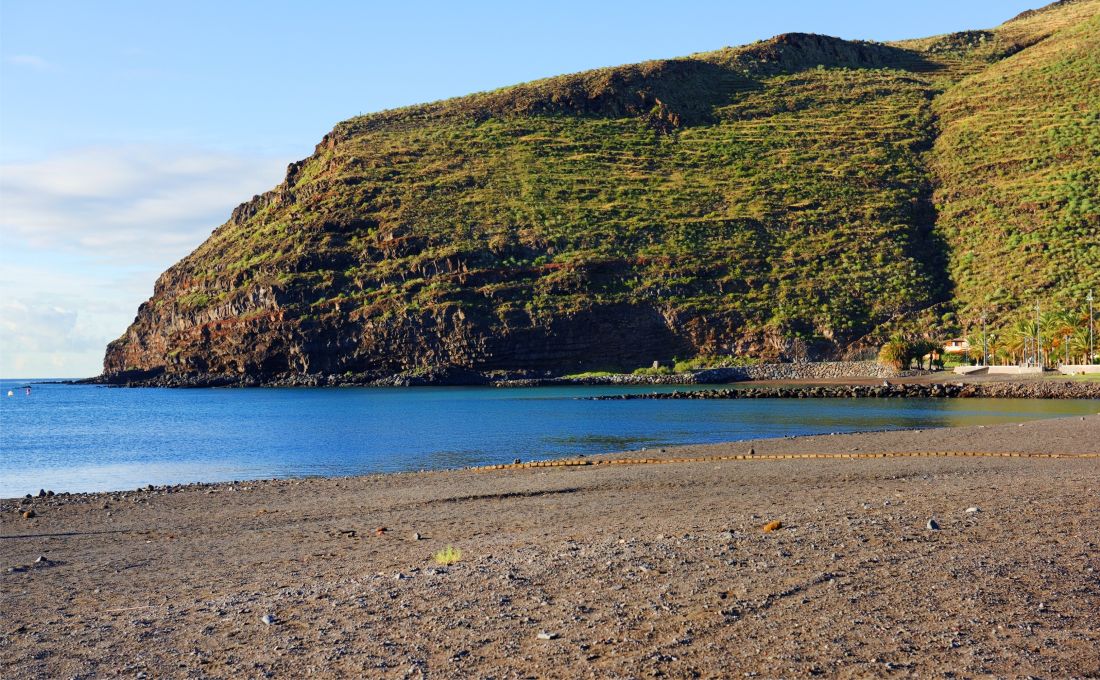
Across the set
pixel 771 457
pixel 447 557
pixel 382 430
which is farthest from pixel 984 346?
pixel 447 557

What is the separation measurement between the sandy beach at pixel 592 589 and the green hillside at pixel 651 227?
8210cm

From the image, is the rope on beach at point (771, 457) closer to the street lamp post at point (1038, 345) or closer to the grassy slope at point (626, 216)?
the street lamp post at point (1038, 345)

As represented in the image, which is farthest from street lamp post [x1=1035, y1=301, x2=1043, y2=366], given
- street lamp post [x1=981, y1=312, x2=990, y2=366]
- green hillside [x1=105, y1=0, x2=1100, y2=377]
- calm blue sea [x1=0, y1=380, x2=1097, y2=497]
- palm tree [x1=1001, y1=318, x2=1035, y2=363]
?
calm blue sea [x1=0, y1=380, x2=1097, y2=497]

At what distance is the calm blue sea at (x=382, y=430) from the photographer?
3153 centimetres

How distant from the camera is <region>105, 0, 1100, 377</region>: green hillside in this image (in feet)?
321

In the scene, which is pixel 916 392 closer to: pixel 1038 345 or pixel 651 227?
pixel 1038 345

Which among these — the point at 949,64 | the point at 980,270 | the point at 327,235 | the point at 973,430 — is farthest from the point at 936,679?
the point at 949,64

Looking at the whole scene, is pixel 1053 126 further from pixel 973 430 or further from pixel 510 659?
pixel 510 659

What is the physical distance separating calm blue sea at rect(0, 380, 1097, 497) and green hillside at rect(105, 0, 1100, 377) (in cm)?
2656

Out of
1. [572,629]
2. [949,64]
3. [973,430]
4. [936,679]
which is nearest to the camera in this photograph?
[936,679]

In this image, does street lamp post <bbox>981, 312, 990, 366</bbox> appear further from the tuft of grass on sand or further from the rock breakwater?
the tuft of grass on sand

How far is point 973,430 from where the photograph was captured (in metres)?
34.1

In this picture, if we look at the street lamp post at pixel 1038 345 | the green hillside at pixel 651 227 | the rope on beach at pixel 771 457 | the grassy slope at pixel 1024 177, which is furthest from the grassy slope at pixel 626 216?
the rope on beach at pixel 771 457

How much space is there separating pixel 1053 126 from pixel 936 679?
4766 inches
